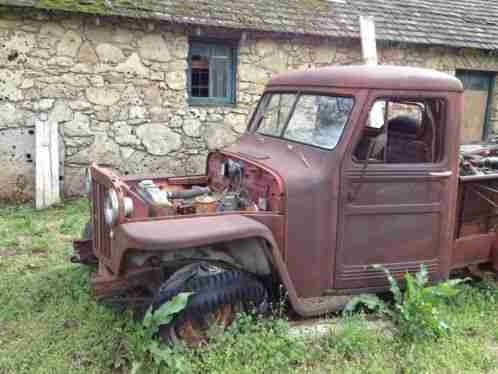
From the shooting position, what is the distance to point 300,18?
836cm

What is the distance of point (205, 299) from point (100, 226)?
1043 mm

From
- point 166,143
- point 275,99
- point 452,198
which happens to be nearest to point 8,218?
point 166,143

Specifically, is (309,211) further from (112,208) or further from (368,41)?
(368,41)

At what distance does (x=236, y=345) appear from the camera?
10.4ft

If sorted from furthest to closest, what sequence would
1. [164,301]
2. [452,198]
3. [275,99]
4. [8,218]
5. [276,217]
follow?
[8,218]
[275,99]
[452,198]
[276,217]
[164,301]

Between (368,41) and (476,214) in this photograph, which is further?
(368,41)

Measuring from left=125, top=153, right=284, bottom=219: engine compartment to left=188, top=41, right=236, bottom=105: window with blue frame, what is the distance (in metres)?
3.92

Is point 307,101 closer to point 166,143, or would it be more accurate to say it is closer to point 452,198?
point 452,198

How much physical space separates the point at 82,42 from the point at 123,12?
0.74 m

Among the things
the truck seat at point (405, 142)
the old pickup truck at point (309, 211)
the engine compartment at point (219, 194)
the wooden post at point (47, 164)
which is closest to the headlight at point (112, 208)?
the old pickup truck at point (309, 211)

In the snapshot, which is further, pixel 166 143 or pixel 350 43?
pixel 350 43

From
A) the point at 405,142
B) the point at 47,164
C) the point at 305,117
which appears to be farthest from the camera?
the point at 47,164

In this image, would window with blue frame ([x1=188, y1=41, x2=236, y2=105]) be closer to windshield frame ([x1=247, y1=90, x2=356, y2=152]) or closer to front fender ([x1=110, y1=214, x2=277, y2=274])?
windshield frame ([x1=247, y1=90, x2=356, y2=152])

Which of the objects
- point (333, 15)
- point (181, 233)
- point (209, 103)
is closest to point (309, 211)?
point (181, 233)
